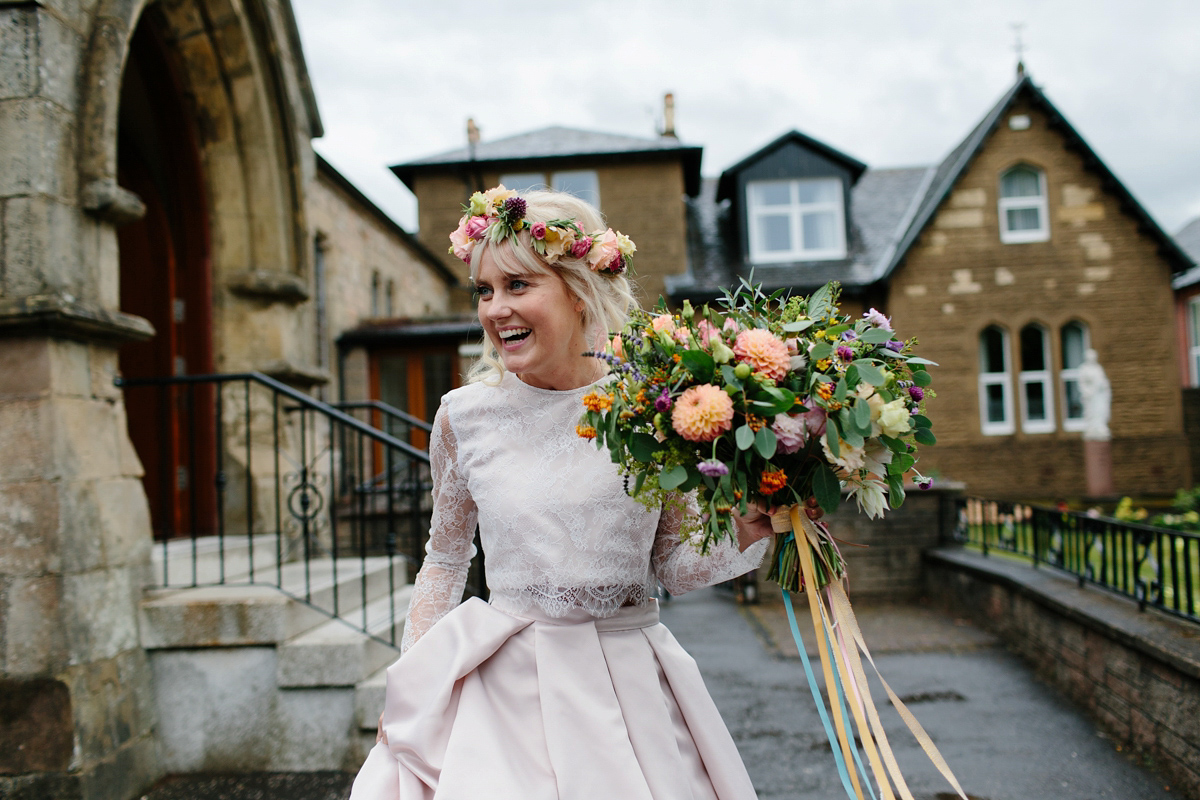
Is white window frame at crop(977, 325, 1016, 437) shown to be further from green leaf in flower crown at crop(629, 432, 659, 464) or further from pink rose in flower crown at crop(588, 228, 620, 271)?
green leaf in flower crown at crop(629, 432, 659, 464)

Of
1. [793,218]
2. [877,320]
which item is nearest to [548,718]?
[877,320]

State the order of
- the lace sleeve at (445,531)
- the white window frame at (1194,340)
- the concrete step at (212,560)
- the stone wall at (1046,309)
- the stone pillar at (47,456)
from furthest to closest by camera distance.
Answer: the white window frame at (1194,340) < the stone wall at (1046,309) < the concrete step at (212,560) < the stone pillar at (47,456) < the lace sleeve at (445,531)

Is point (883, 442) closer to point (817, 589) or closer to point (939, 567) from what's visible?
point (817, 589)

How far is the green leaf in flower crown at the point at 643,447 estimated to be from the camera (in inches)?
60.9

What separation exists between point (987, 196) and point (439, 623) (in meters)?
17.1

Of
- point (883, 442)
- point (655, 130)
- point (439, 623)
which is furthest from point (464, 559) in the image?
point (655, 130)

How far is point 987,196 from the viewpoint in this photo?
16.2 metres

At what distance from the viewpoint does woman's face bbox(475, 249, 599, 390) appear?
1.88 m

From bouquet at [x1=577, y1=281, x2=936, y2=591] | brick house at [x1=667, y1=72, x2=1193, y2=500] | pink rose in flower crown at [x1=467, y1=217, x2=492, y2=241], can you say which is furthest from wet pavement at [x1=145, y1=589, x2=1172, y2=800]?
brick house at [x1=667, y1=72, x2=1193, y2=500]

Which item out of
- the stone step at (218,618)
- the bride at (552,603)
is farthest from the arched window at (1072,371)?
the bride at (552,603)

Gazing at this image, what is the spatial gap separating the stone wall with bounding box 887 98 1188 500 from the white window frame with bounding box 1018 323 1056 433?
117 millimetres

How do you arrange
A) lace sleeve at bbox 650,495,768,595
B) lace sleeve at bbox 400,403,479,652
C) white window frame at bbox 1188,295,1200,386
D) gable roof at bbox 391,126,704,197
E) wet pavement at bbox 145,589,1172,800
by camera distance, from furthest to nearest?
white window frame at bbox 1188,295,1200,386, gable roof at bbox 391,126,704,197, wet pavement at bbox 145,589,1172,800, lace sleeve at bbox 400,403,479,652, lace sleeve at bbox 650,495,768,595

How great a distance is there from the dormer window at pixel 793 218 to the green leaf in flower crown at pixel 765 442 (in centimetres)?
1650

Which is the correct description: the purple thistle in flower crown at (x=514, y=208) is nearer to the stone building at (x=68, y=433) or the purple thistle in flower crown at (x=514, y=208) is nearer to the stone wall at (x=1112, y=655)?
the stone building at (x=68, y=433)
